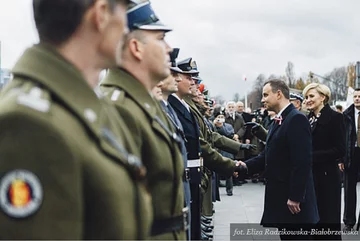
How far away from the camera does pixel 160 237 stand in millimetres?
2611

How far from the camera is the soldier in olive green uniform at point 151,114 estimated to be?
2549mm

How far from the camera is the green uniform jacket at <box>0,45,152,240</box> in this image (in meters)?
1.47

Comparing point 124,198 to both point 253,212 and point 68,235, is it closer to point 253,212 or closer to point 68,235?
point 68,235

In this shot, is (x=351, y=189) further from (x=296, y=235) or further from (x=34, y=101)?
(x=34, y=101)

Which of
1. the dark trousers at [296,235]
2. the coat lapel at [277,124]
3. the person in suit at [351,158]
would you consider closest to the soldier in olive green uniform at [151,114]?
the coat lapel at [277,124]

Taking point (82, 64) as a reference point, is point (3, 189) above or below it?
below

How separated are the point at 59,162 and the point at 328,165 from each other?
5678mm

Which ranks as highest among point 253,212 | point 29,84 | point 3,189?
point 29,84

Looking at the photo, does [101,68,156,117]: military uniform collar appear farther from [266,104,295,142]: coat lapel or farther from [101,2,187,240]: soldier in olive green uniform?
[266,104,295,142]: coat lapel

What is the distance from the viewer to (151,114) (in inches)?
107

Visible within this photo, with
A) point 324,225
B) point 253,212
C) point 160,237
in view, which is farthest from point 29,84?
point 253,212

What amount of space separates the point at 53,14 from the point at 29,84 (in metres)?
0.22

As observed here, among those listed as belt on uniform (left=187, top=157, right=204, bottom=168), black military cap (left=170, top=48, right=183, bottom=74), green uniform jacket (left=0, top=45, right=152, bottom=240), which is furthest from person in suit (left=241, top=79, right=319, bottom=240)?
green uniform jacket (left=0, top=45, right=152, bottom=240)

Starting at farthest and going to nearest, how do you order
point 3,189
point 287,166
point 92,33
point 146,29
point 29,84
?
point 287,166 → point 146,29 → point 92,33 → point 29,84 → point 3,189
